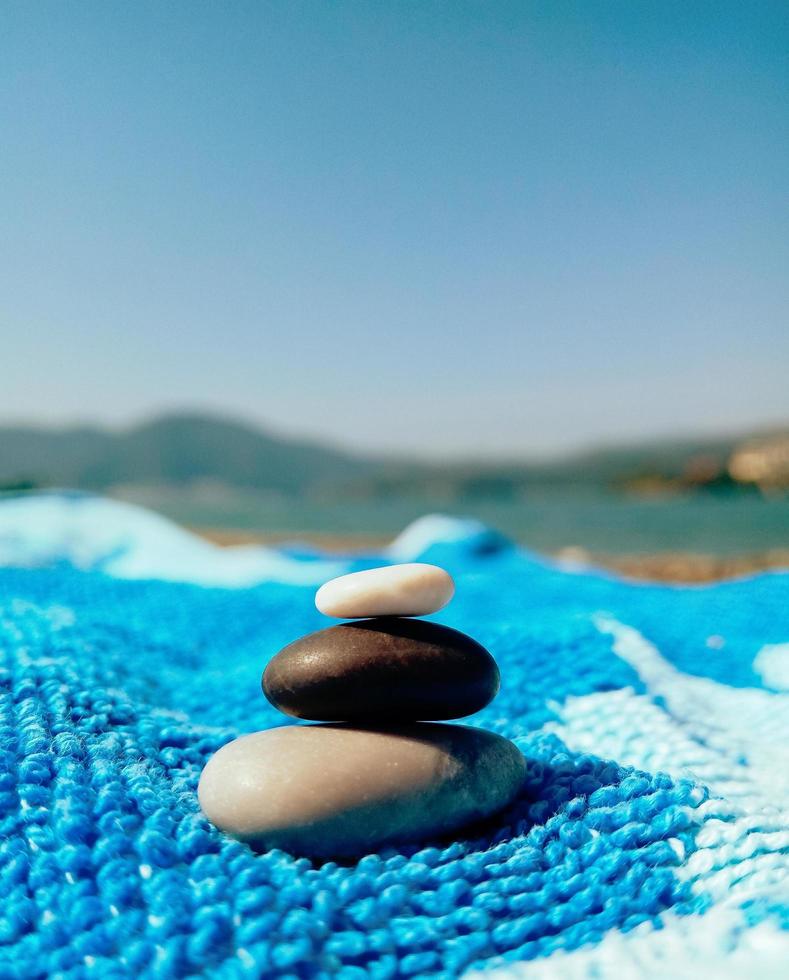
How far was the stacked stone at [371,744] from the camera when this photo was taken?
2.05 feet

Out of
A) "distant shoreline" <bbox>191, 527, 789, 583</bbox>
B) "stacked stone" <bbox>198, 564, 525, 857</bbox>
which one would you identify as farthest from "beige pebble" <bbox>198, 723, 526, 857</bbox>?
"distant shoreline" <bbox>191, 527, 789, 583</bbox>

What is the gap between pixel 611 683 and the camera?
3.42ft

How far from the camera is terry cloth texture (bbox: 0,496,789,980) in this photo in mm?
529

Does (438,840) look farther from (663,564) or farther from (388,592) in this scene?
(663,564)

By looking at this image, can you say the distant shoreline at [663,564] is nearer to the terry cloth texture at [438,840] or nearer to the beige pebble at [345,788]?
the terry cloth texture at [438,840]

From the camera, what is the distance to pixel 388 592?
68 centimetres

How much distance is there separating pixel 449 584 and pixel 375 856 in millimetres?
209

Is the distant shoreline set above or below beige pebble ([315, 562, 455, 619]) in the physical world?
above

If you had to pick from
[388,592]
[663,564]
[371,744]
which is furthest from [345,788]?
[663,564]

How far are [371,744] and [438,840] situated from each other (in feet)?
0.30

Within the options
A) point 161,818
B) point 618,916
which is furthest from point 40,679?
point 618,916

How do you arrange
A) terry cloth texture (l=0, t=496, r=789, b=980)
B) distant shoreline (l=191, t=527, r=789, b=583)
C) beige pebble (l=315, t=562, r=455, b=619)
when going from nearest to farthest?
terry cloth texture (l=0, t=496, r=789, b=980) → beige pebble (l=315, t=562, r=455, b=619) → distant shoreline (l=191, t=527, r=789, b=583)

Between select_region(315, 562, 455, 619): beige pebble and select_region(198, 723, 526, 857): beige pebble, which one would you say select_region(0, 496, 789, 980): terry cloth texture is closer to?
select_region(198, 723, 526, 857): beige pebble

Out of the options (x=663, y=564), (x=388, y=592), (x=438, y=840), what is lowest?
(x=438, y=840)
